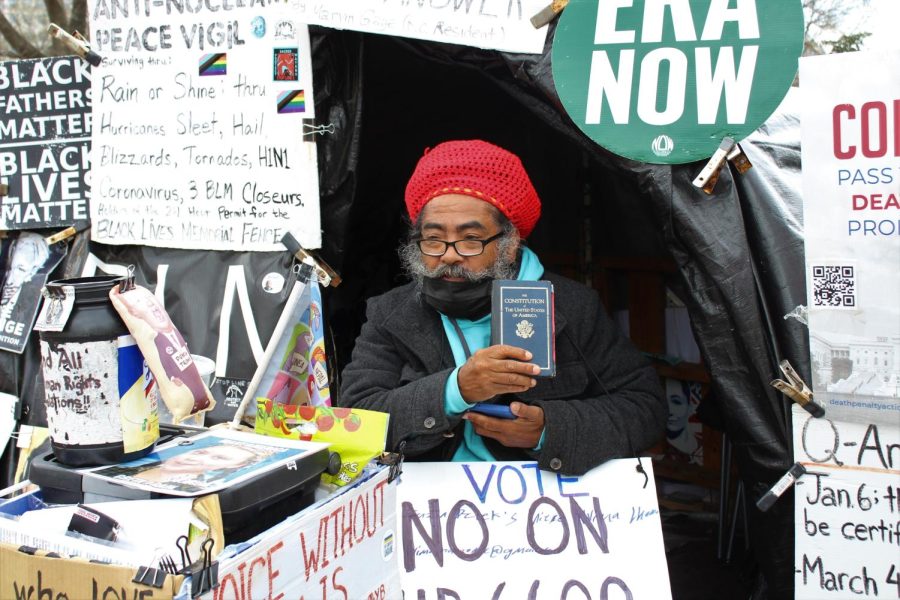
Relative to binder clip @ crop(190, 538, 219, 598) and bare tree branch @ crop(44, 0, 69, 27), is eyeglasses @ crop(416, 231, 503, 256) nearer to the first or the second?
binder clip @ crop(190, 538, 219, 598)

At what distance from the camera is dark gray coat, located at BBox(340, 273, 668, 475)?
2.40 metres

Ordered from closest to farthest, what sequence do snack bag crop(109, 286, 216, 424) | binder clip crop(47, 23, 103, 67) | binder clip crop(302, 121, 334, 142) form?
snack bag crop(109, 286, 216, 424), binder clip crop(302, 121, 334, 142), binder clip crop(47, 23, 103, 67)

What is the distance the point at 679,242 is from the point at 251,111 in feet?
6.31

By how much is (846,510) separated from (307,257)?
226 centimetres

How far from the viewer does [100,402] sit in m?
1.62

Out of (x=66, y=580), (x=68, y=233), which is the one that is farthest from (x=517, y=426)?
(x=68, y=233)

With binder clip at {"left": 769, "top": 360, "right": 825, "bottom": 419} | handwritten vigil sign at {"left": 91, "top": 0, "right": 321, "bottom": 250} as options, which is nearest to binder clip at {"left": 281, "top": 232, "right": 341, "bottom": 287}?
handwritten vigil sign at {"left": 91, "top": 0, "right": 321, "bottom": 250}

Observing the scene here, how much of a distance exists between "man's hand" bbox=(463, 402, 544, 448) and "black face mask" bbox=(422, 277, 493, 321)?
Answer: 1.19 feet

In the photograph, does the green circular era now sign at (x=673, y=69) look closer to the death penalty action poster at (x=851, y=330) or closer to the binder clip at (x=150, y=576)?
the death penalty action poster at (x=851, y=330)

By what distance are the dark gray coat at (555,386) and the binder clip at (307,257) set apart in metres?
0.62

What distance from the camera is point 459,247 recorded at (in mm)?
2594

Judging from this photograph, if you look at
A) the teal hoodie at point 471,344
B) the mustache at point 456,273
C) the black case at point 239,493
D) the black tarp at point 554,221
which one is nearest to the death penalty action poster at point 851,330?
the black tarp at point 554,221

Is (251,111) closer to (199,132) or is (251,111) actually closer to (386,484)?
(199,132)

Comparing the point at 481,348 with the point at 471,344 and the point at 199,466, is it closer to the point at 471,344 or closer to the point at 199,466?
the point at 471,344
